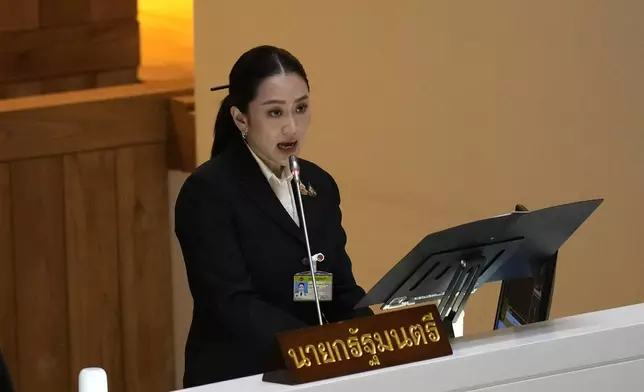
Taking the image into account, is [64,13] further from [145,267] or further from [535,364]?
[535,364]

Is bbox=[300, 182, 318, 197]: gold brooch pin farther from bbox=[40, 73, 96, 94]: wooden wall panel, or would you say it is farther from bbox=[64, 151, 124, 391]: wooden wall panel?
bbox=[40, 73, 96, 94]: wooden wall panel

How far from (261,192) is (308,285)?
0.21 metres

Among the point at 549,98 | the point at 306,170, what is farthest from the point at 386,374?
the point at 549,98

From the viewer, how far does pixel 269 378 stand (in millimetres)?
2191

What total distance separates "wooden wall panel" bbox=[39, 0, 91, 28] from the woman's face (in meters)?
2.43

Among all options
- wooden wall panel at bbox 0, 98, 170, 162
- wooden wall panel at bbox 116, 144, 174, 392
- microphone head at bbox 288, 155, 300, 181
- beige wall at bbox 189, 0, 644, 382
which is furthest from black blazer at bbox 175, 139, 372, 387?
wooden wall panel at bbox 116, 144, 174, 392

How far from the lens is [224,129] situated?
2.86 meters

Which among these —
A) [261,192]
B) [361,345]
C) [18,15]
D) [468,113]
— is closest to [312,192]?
[261,192]

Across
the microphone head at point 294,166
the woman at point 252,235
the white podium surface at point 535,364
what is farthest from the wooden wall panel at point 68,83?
the white podium surface at point 535,364

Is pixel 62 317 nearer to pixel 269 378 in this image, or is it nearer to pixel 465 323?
pixel 465 323

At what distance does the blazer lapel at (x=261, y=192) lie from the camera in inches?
110

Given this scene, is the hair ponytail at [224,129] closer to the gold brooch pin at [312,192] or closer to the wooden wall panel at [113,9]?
the gold brooch pin at [312,192]

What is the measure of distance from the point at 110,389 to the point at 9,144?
0.95 meters

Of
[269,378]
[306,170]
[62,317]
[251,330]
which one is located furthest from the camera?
[62,317]
